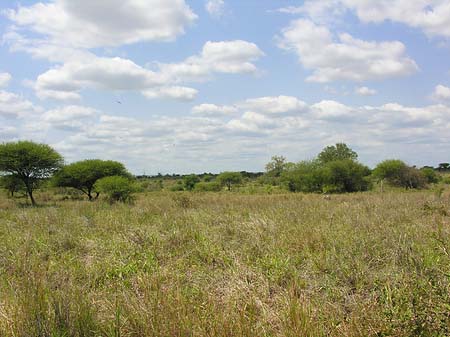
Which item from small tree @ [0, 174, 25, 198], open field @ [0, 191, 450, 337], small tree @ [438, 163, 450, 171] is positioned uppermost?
small tree @ [438, 163, 450, 171]

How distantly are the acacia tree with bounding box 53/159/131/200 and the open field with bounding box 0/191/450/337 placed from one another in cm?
2578

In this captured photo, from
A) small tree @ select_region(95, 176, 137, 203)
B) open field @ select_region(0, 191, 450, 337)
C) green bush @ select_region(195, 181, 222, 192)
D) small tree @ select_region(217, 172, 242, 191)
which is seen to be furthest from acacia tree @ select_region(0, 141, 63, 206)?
small tree @ select_region(217, 172, 242, 191)

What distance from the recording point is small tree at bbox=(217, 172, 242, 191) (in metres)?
63.5

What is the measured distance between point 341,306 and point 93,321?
2559mm

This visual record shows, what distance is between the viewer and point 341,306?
363 cm

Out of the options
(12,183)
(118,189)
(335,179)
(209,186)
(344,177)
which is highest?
(12,183)

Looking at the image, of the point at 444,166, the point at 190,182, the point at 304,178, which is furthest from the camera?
the point at 444,166

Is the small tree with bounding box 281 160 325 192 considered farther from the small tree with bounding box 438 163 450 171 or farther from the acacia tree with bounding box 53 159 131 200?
the small tree with bounding box 438 163 450 171

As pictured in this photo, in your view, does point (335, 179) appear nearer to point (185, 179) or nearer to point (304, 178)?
point (304, 178)

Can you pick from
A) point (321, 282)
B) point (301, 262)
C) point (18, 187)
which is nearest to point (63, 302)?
point (321, 282)

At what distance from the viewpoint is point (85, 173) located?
107 ft

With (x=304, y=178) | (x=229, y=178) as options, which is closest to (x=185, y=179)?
(x=229, y=178)

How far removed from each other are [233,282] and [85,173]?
31.5 m

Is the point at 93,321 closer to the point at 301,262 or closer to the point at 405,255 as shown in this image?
the point at 301,262
